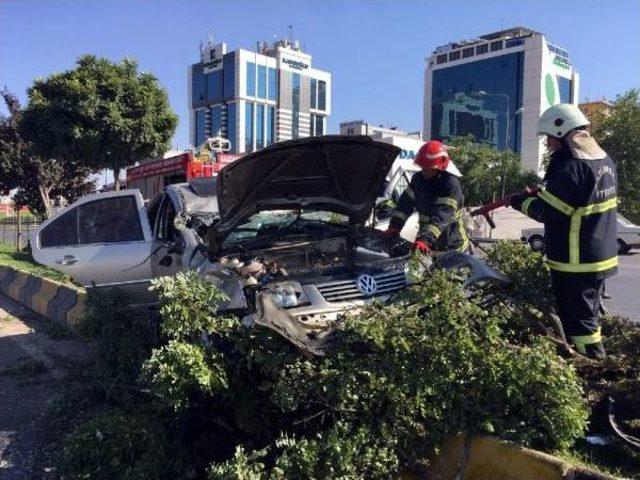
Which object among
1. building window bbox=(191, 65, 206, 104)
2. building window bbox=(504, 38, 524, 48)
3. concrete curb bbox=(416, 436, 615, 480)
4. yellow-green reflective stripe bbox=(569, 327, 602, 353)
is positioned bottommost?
concrete curb bbox=(416, 436, 615, 480)

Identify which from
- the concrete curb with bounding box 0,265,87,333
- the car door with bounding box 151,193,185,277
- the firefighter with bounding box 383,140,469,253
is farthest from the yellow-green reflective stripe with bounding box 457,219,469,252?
the concrete curb with bounding box 0,265,87,333

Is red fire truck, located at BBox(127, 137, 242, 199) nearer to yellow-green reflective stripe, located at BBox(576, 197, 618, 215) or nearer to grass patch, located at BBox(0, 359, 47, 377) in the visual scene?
grass patch, located at BBox(0, 359, 47, 377)

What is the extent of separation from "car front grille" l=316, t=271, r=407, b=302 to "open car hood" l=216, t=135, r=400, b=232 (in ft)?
3.48

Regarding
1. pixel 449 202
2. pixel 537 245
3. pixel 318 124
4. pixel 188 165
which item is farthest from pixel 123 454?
pixel 318 124

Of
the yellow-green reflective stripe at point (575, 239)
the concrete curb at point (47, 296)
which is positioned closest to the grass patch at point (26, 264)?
the concrete curb at point (47, 296)

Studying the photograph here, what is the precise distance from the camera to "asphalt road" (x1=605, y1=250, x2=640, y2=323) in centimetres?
854

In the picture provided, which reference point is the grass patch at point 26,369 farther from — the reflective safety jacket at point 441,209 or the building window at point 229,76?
the building window at point 229,76

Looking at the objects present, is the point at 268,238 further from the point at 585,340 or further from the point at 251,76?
the point at 251,76

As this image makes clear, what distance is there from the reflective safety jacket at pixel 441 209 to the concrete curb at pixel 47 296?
3.50m

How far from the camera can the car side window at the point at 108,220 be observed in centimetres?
645

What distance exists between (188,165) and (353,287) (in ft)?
43.3

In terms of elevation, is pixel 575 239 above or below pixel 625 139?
below

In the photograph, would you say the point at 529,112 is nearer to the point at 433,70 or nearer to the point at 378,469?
the point at 433,70

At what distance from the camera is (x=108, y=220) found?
650 centimetres
